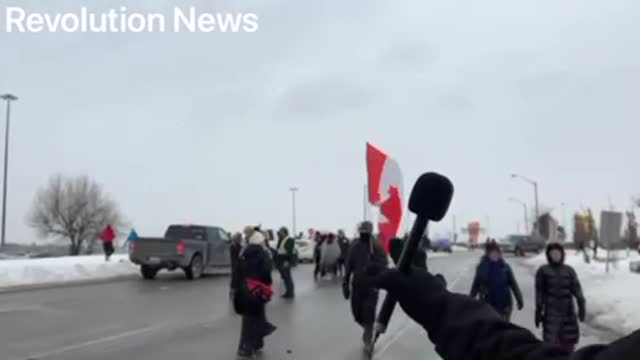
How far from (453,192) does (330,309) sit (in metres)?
14.1

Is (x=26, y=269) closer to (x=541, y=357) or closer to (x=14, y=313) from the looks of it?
(x=14, y=313)

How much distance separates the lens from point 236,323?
13.1 metres

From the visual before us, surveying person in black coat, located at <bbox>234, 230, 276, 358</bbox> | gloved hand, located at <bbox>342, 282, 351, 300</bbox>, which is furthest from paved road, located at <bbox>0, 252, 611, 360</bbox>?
gloved hand, located at <bbox>342, 282, 351, 300</bbox>

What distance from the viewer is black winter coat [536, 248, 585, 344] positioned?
8.17 m

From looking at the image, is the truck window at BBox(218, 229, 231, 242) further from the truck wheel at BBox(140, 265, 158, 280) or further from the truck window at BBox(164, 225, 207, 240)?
the truck wheel at BBox(140, 265, 158, 280)

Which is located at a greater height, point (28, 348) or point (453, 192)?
point (453, 192)

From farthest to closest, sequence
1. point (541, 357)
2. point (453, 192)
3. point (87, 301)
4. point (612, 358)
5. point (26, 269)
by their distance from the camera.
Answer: point (26, 269)
point (87, 301)
point (453, 192)
point (541, 357)
point (612, 358)

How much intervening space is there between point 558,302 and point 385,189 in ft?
30.2

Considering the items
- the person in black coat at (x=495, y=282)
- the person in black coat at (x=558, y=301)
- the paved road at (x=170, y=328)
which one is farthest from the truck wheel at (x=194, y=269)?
the person in black coat at (x=558, y=301)

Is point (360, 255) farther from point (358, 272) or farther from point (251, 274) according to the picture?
point (251, 274)

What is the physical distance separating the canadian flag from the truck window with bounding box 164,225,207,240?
9252mm

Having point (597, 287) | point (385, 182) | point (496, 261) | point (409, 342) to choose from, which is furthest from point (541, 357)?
point (597, 287)

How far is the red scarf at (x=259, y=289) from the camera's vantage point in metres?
9.38

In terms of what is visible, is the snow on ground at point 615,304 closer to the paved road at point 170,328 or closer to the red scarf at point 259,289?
the paved road at point 170,328
